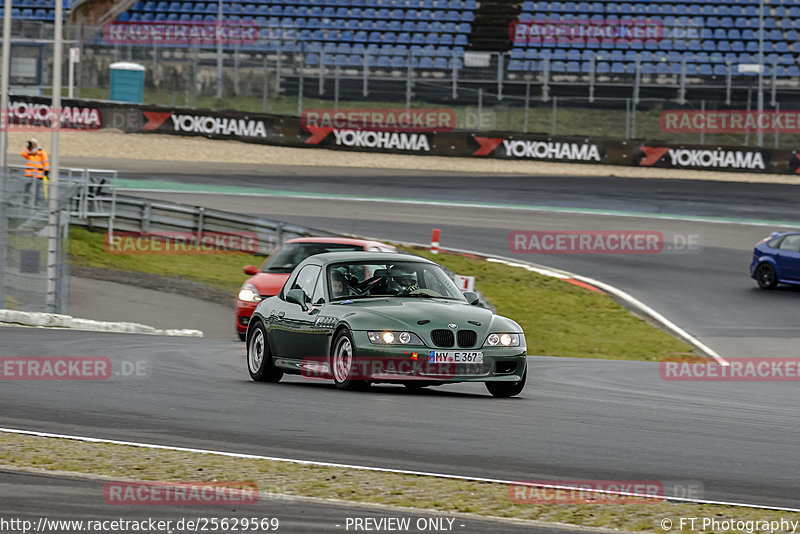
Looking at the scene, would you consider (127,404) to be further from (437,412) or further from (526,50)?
(526,50)

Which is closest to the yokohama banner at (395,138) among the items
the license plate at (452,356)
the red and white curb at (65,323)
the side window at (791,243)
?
the side window at (791,243)

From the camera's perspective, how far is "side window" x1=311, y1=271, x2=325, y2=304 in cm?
1177

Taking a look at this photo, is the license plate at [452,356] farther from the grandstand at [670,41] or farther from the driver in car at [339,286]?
the grandstand at [670,41]

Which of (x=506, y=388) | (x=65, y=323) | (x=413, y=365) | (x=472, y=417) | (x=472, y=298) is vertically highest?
(x=472, y=298)

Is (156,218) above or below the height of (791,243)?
below

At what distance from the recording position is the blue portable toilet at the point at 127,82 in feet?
153

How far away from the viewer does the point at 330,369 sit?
454 inches

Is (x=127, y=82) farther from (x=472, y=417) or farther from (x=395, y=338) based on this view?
(x=472, y=417)

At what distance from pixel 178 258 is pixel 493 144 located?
1737cm

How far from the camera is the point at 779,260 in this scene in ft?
87.4

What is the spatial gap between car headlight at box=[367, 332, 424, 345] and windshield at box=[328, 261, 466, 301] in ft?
2.95

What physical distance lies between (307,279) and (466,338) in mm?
2118

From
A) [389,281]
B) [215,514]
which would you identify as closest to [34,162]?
[389,281]

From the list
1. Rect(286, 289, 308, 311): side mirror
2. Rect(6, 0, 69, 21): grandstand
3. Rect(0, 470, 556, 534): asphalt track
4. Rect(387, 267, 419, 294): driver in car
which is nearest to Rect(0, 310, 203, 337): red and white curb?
Rect(286, 289, 308, 311): side mirror
